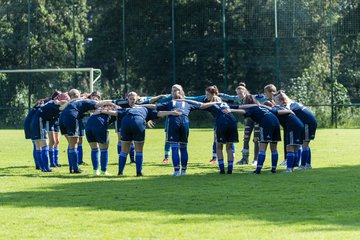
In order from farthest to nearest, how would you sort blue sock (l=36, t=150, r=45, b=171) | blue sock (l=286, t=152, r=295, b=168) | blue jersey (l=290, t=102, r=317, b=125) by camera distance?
blue sock (l=36, t=150, r=45, b=171) → blue jersey (l=290, t=102, r=317, b=125) → blue sock (l=286, t=152, r=295, b=168)

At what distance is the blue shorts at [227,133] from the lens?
62.7 feet

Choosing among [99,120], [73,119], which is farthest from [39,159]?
[99,120]

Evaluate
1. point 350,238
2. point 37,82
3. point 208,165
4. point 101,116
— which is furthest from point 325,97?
point 350,238

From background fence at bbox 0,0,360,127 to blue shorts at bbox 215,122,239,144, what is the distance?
23.9 metres

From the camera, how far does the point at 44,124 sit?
20938 mm

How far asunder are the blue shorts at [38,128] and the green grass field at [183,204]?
30.6 inches

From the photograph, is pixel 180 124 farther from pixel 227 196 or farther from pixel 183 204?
pixel 183 204

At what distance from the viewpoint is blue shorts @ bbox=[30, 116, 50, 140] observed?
20828 millimetres

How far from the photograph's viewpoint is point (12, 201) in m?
15.0

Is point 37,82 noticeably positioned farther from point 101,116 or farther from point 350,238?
point 350,238

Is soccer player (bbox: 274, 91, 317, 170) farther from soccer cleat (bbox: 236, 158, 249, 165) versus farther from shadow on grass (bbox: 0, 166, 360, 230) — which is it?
soccer cleat (bbox: 236, 158, 249, 165)

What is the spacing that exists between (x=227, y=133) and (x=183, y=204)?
5.14 metres

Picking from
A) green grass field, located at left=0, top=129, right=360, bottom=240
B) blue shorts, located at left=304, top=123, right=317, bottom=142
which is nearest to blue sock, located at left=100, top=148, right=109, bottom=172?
green grass field, located at left=0, top=129, right=360, bottom=240

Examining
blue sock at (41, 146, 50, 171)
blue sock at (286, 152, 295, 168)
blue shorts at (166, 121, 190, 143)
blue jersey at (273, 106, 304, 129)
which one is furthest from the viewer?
blue sock at (41, 146, 50, 171)
